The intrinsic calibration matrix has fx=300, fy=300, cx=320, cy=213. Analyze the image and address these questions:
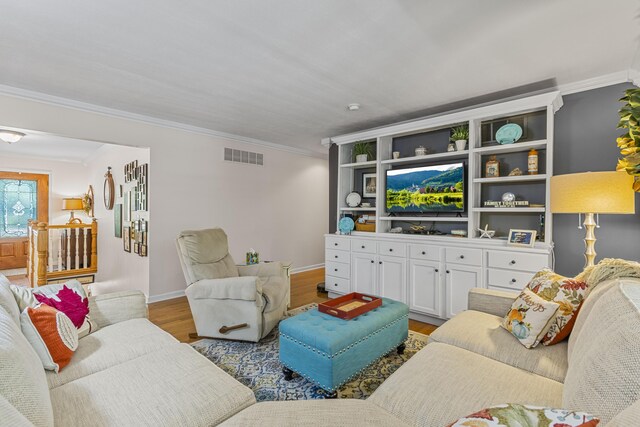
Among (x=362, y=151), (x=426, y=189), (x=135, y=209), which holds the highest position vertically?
(x=362, y=151)

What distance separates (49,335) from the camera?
1474 mm

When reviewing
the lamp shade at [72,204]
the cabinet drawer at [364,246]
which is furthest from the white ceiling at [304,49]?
the lamp shade at [72,204]

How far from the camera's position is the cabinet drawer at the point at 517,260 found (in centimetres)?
265

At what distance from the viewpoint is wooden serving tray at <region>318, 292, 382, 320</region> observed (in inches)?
84.7

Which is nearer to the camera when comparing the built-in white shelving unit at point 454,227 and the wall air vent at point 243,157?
the built-in white shelving unit at point 454,227

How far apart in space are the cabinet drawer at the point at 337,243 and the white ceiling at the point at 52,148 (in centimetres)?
427

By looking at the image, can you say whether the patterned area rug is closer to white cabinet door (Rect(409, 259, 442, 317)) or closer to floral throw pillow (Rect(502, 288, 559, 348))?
white cabinet door (Rect(409, 259, 442, 317))

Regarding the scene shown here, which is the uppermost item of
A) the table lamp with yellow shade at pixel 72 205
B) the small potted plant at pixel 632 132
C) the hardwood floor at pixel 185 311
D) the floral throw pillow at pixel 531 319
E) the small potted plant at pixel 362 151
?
the small potted plant at pixel 362 151

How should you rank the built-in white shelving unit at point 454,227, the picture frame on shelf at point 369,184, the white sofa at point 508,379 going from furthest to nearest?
the picture frame on shelf at point 369,184, the built-in white shelving unit at point 454,227, the white sofa at point 508,379

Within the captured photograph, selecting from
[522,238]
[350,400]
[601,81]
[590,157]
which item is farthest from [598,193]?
[350,400]

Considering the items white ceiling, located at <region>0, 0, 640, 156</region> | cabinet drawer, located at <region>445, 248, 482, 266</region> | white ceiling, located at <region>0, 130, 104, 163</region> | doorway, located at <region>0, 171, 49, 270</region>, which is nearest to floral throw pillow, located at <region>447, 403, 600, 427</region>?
white ceiling, located at <region>0, 0, 640, 156</region>

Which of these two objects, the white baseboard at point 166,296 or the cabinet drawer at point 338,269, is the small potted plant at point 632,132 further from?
the white baseboard at point 166,296

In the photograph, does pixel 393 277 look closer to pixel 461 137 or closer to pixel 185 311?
pixel 461 137

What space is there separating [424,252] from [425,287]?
38cm
